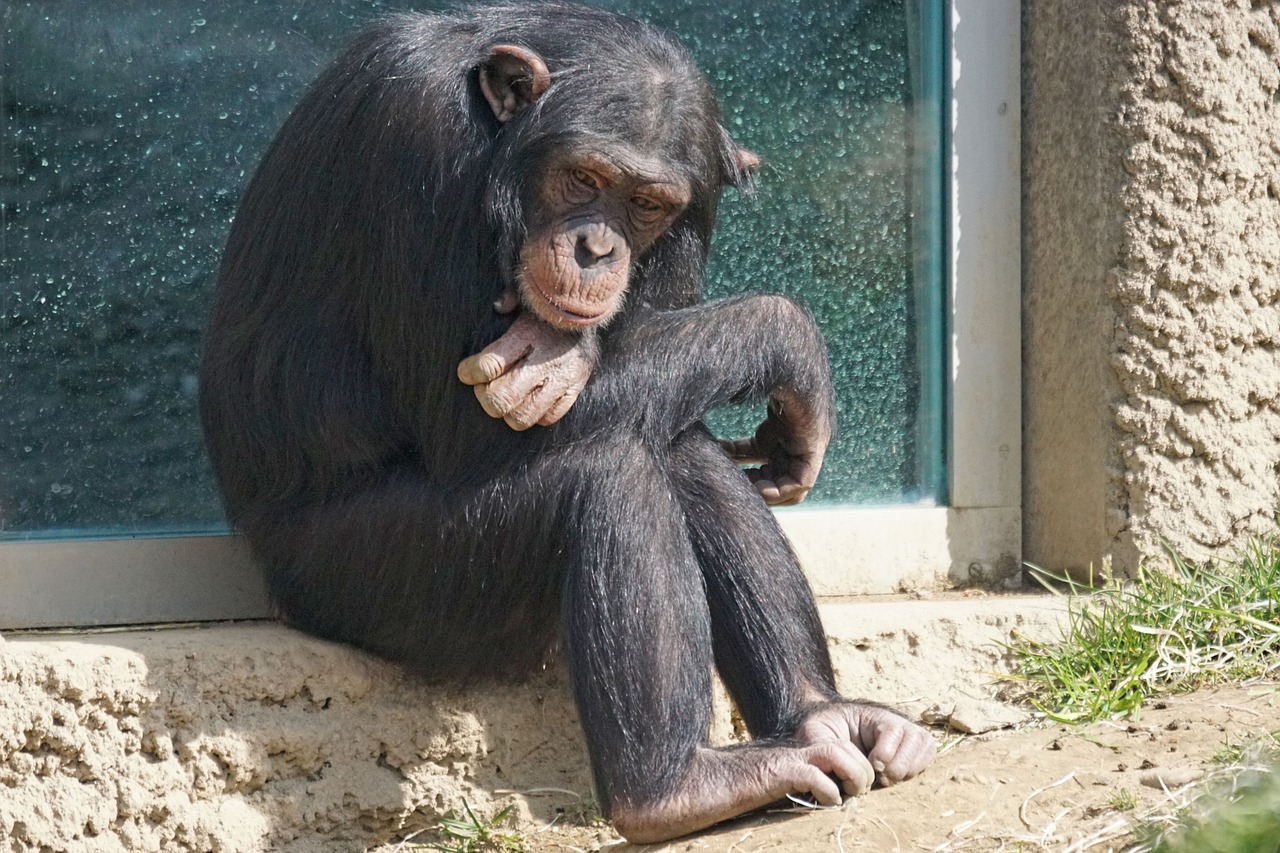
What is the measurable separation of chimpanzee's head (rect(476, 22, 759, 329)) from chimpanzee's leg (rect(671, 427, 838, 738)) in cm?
58

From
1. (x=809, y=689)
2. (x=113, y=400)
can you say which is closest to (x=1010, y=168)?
(x=809, y=689)

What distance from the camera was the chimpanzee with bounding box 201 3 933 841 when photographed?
12.1 feet

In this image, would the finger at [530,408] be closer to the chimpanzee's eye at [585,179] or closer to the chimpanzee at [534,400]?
the chimpanzee at [534,400]

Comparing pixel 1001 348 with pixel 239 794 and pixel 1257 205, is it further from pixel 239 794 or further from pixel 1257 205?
pixel 239 794

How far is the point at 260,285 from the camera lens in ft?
14.0

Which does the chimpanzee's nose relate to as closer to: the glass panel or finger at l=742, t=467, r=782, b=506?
finger at l=742, t=467, r=782, b=506

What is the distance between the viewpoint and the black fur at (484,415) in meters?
3.75

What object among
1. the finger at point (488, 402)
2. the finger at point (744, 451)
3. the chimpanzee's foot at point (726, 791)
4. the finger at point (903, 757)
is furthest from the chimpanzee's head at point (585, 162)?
the finger at point (903, 757)

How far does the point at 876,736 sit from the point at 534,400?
4.13ft

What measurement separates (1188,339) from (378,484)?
2.83 meters

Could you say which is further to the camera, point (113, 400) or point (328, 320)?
point (113, 400)

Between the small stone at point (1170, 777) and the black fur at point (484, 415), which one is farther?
the black fur at point (484, 415)

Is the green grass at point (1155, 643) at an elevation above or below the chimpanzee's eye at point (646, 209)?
below

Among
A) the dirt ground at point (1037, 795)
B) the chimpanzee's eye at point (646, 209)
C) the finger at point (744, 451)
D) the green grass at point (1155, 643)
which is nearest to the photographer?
the dirt ground at point (1037, 795)
